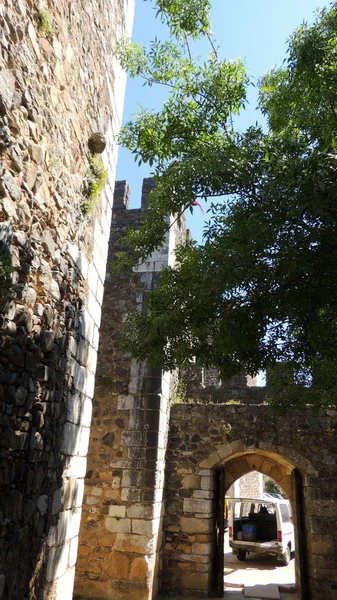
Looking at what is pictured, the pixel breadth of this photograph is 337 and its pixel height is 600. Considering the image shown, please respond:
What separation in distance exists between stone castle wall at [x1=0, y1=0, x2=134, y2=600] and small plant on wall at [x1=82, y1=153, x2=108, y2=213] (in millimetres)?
90

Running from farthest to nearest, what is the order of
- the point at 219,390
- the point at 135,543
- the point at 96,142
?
the point at 219,390, the point at 135,543, the point at 96,142

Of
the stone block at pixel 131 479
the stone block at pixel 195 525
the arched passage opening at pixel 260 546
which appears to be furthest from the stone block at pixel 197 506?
the arched passage opening at pixel 260 546

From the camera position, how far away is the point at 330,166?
319cm

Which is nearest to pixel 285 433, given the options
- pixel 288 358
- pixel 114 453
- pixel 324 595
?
pixel 324 595

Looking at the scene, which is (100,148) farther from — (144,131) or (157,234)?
(157,234)

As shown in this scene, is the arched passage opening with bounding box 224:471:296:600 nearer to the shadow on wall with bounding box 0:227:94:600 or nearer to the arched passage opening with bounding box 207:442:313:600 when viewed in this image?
the arched passage opening with bounding box 207:442:313:600

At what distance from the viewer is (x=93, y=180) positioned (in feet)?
12.4

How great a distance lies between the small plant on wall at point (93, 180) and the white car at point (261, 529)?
10072 mm

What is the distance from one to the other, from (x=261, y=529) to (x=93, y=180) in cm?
1158

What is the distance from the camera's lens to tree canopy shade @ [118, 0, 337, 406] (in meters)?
3.40

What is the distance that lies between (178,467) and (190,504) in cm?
62

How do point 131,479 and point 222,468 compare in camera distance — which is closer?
point 131,479

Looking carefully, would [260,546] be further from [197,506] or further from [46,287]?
[46,287]

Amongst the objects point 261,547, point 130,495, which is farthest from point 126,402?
point 261,547
